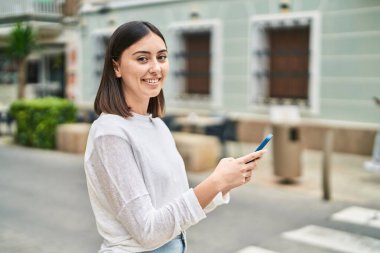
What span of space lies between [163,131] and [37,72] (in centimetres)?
2322

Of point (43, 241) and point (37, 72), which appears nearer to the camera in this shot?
point (43, 241)

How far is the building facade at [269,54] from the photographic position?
441 inches

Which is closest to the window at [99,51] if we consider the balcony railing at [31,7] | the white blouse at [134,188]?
the balcony railing at [31,7]

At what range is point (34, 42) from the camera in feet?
67.3

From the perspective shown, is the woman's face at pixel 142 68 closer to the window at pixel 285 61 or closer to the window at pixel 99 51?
the window at pixel 285 61

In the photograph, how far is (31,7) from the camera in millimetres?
20438

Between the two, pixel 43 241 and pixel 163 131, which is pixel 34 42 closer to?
pixel 43 241

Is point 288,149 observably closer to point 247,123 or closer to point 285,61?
point 247,123

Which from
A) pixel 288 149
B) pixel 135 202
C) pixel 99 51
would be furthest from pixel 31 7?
pixel 135 202

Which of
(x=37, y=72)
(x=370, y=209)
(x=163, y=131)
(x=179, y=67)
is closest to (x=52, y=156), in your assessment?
(x=179, y=67)

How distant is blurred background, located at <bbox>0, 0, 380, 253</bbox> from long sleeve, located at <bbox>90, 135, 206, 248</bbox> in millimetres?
3648

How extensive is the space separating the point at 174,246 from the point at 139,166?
33cm

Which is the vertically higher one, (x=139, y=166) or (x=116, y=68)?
(x=116, y=68)

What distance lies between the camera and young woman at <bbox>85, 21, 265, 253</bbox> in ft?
5.25
